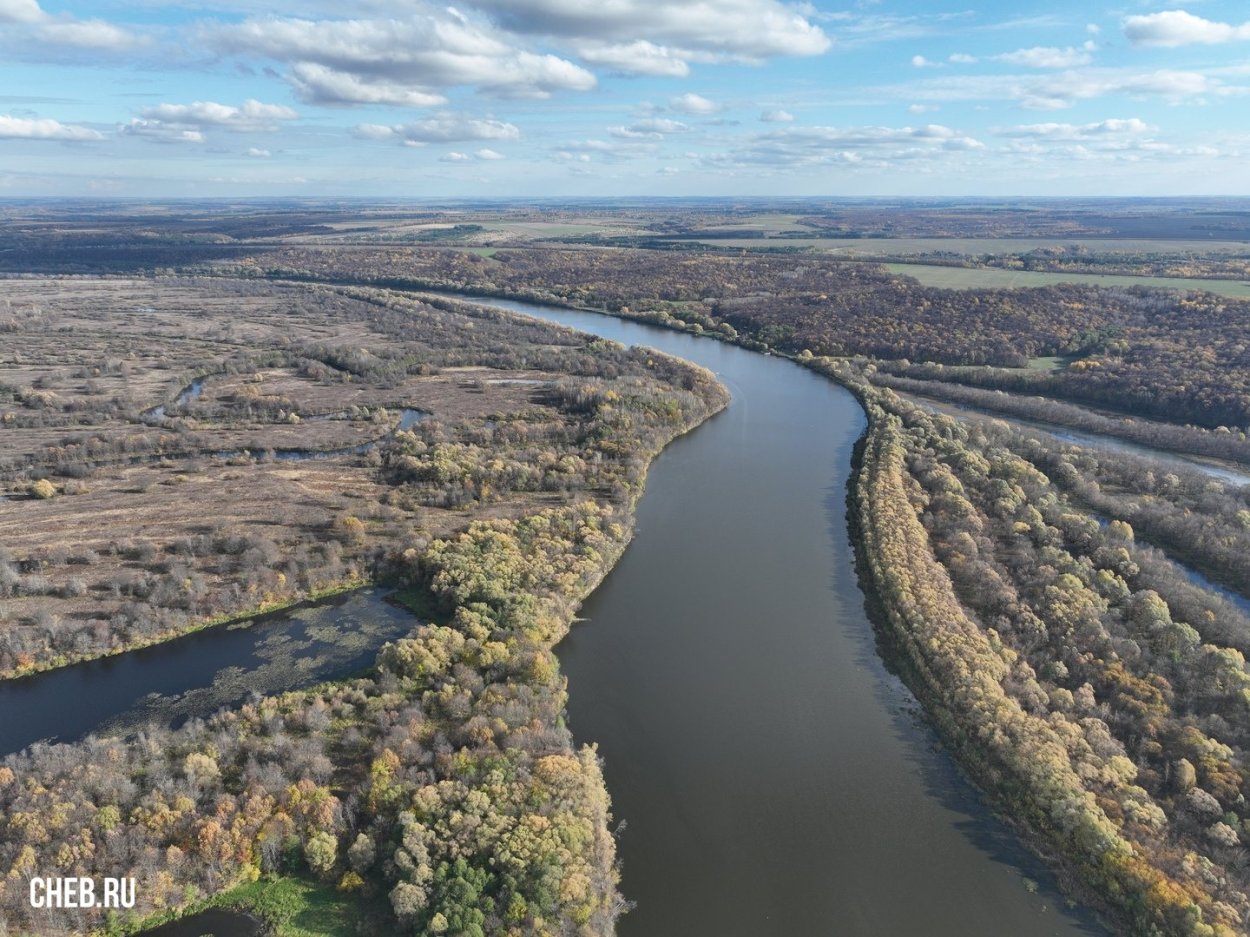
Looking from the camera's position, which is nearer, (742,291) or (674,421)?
→ (674,421)

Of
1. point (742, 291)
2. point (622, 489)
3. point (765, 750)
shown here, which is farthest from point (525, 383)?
point (742, 291)

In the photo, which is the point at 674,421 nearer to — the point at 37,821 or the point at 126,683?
the point at 126,683

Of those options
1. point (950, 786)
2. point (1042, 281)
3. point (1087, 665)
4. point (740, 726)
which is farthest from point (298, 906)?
point (1042, 281)

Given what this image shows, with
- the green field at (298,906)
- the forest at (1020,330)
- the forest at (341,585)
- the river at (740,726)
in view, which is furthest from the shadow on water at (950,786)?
the forest at (1020,330)

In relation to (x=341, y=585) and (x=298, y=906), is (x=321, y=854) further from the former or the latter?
(x=341, y=585)

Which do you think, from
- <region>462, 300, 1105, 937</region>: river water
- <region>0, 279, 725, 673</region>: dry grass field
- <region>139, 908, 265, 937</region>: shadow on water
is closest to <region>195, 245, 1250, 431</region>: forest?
<region>0, 279, 725, 673</region>: dry grass field

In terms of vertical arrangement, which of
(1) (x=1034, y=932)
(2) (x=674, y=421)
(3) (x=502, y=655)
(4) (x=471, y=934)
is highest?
(2) (x=674, y=421)

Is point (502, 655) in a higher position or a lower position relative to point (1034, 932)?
higher

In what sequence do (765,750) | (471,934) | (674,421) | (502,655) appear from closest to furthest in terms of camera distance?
(471,934)
(765,750)
(502,655)
(674,421)
